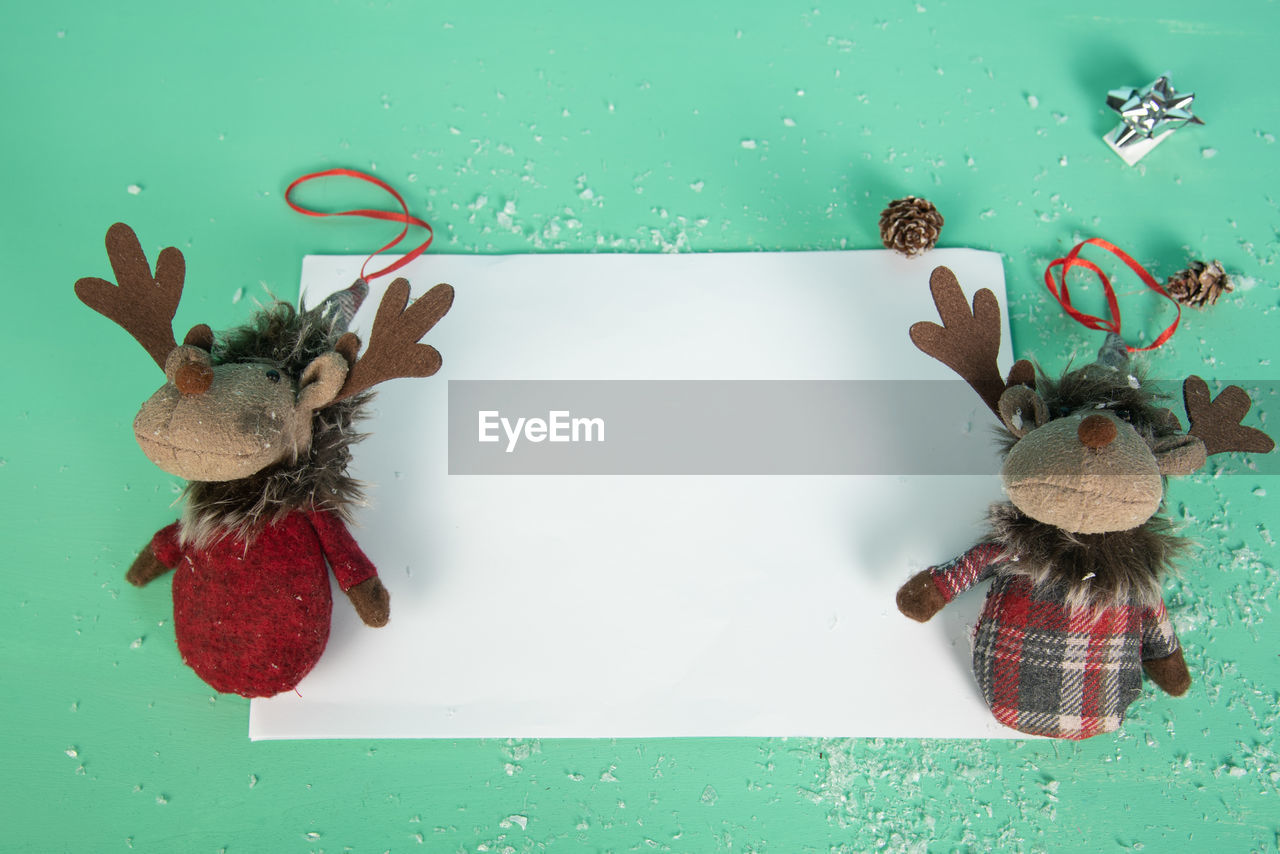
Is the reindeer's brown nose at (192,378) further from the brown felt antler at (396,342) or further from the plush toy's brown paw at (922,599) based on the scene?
the plush toy's brown paw at (922,599)

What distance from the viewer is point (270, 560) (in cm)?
74

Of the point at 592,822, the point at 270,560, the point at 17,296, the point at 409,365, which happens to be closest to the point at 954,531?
the point at 592,822

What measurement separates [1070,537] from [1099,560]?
0.03 metres

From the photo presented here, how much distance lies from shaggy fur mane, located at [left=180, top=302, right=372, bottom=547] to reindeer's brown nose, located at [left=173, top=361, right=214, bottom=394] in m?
0.07

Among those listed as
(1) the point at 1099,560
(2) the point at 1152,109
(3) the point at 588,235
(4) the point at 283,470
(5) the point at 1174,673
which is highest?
(2) the point at 1152,109

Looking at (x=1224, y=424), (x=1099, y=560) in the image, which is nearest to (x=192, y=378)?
(x=1099, y=560)

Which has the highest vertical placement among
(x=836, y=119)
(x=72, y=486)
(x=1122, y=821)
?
(x=836, y=119)

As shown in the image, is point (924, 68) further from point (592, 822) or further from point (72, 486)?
point (72, 486)

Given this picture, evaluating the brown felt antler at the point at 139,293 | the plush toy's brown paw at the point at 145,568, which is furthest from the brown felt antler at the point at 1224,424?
the plush toy's brown paw at the point at 145,568

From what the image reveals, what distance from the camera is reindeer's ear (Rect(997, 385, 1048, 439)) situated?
28.5 inches

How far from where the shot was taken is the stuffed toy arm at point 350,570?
76 centimetres

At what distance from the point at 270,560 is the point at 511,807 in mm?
366

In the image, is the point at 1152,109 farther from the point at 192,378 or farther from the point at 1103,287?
the point at 192,378

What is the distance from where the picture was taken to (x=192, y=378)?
65 centimetres
